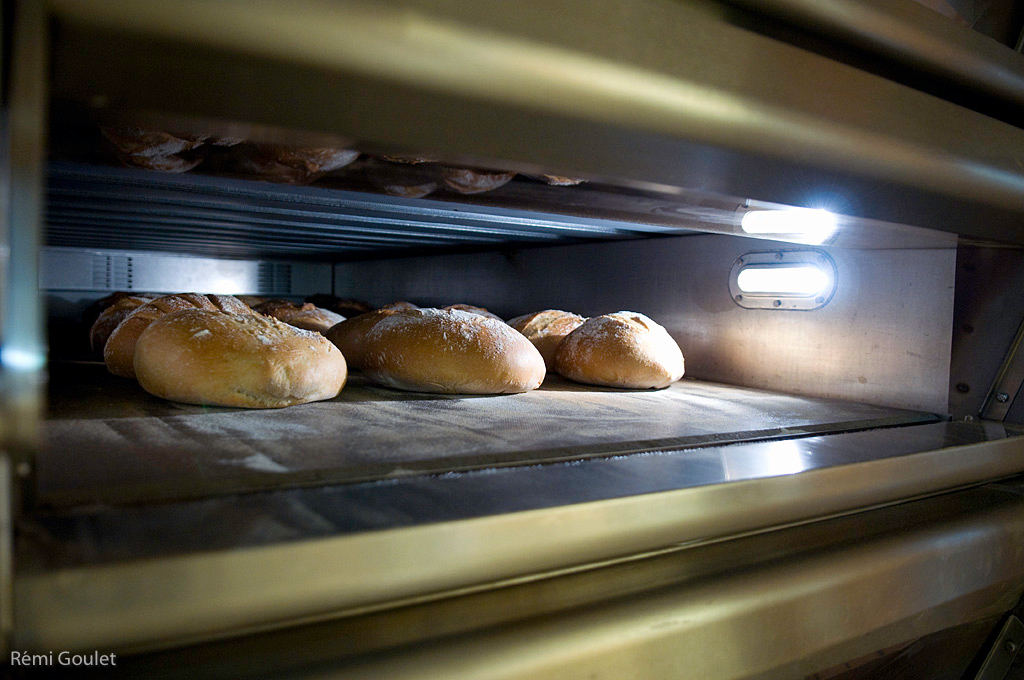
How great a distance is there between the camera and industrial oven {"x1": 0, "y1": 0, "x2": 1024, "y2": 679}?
18.2 inches

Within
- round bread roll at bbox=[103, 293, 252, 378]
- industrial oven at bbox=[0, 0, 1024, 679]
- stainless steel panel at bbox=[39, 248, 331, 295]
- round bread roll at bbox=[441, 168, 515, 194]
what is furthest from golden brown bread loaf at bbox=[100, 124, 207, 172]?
stainless steel panel at bbox=[39, 248, 331, 295]

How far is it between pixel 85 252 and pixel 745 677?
2.89 metres

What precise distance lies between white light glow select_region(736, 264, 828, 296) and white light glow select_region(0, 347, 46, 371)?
1618 millimetres

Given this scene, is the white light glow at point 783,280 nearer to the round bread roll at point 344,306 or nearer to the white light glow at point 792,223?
the white light glow at point 792,223

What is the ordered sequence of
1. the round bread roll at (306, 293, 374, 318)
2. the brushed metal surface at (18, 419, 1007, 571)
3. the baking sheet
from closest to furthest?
the brushed metal surface at (18, 419, 1007, 571), the baking sheet, the round bread roll at (306, 293, 374, 318)

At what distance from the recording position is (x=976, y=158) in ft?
2.87

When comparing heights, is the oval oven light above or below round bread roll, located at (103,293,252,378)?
above

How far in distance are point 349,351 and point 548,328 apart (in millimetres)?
579

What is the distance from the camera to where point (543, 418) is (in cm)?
122

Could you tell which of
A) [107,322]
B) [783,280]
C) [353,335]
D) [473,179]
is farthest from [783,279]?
[107,322]

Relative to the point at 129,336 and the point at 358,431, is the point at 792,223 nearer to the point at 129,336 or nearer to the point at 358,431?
the point at 358,431

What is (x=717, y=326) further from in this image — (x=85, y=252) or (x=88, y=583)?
(x=85, y=252)

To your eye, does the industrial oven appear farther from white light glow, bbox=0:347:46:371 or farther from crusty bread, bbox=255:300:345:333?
crusty bread, bbox=255:300:345:333

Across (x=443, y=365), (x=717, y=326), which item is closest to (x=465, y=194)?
(x=443, y=365)
